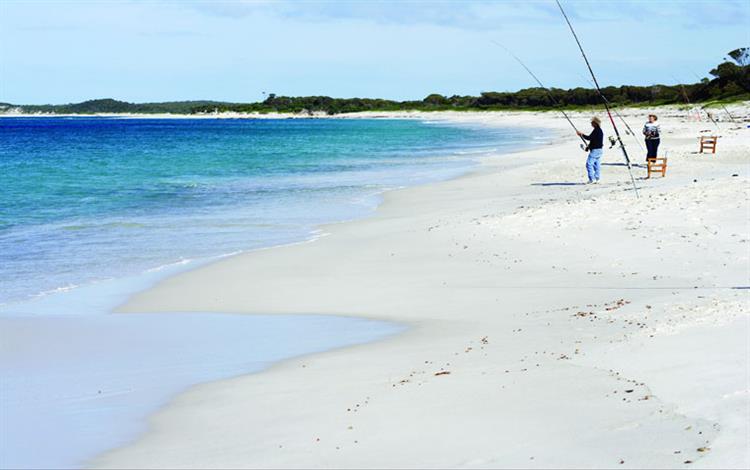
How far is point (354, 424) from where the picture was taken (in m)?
5.57

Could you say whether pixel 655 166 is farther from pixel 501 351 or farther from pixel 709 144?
pixel 501 351

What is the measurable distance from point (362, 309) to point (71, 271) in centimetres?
519

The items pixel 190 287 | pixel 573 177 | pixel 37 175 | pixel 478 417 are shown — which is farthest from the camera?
pixel 37 175

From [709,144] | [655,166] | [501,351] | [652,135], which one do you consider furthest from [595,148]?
[501,351]

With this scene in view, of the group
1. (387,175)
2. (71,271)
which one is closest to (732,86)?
(387,175)

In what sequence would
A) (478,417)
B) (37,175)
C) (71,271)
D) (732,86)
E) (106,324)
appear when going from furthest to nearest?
1. (732,86)
2. (37,175)
3. (71,271)
4. (106,324)
5. (478,417)

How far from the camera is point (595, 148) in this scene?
19609mm

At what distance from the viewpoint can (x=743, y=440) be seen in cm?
461

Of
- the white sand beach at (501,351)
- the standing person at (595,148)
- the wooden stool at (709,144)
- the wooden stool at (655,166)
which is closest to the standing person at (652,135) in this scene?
the wooden stool at (655,166)

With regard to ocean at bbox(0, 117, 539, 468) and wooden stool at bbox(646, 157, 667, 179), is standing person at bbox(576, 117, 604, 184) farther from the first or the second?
ocean at bbox(0, 117, 539, 468)

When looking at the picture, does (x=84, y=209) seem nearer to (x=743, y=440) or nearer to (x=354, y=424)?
(x=354, y=424)

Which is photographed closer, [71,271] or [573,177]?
[71,271]

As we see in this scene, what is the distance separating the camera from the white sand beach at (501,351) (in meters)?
5.04

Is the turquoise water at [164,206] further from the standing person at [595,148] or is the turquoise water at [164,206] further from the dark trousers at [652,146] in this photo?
the dark trousers at [652,146]
